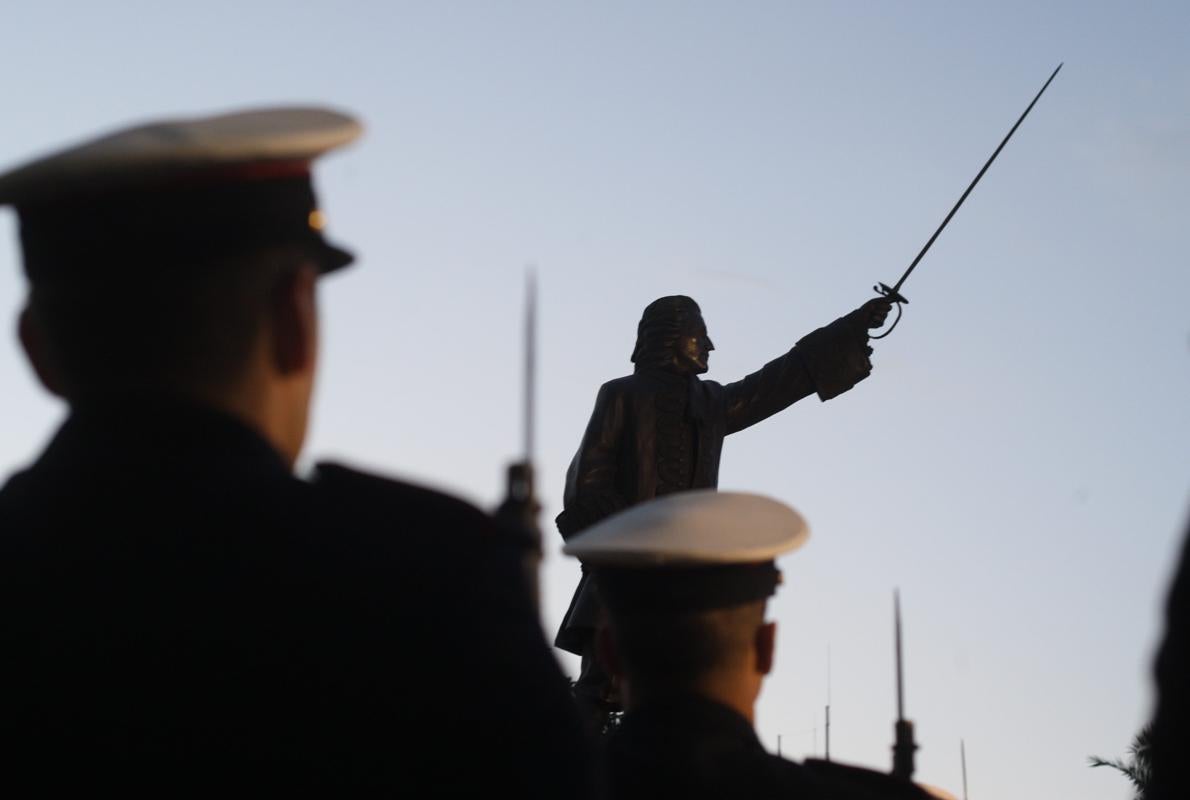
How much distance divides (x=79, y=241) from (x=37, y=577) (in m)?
0.41

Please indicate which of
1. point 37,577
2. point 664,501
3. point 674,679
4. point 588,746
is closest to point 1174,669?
point 588,746

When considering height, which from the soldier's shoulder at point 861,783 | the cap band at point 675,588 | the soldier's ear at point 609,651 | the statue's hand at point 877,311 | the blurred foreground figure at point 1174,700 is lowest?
the blurred foreground figure at point 1174,700

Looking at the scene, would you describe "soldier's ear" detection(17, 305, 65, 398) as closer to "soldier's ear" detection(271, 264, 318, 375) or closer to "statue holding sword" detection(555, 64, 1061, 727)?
"soldier's ear" detection(271, 264, 318, 375)

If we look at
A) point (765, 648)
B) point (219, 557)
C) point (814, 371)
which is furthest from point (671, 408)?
point (219, 557)

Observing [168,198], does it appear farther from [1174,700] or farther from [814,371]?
[814,371]

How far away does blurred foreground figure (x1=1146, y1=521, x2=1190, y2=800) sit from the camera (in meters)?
1.72

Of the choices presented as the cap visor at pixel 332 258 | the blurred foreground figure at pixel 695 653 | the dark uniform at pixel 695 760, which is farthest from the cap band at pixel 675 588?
the cap visor at pixel 332 258

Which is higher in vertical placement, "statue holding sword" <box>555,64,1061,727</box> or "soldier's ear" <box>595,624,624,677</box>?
"statue holding sword" <box>555,64,1061,727</box>

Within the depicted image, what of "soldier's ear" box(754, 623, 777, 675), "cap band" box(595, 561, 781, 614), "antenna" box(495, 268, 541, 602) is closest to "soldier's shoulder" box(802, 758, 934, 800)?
"soldier's ear" box(754, 623, 777, 675)

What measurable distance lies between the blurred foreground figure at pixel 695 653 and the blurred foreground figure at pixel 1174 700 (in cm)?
194

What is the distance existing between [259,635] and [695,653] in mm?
1936

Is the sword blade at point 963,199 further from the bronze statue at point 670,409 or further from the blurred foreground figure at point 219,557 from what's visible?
the blurred foreground figure at point 219,557

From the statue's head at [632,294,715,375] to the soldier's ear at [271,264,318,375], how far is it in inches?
287

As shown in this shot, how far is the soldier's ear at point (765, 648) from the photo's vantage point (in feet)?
12.8
